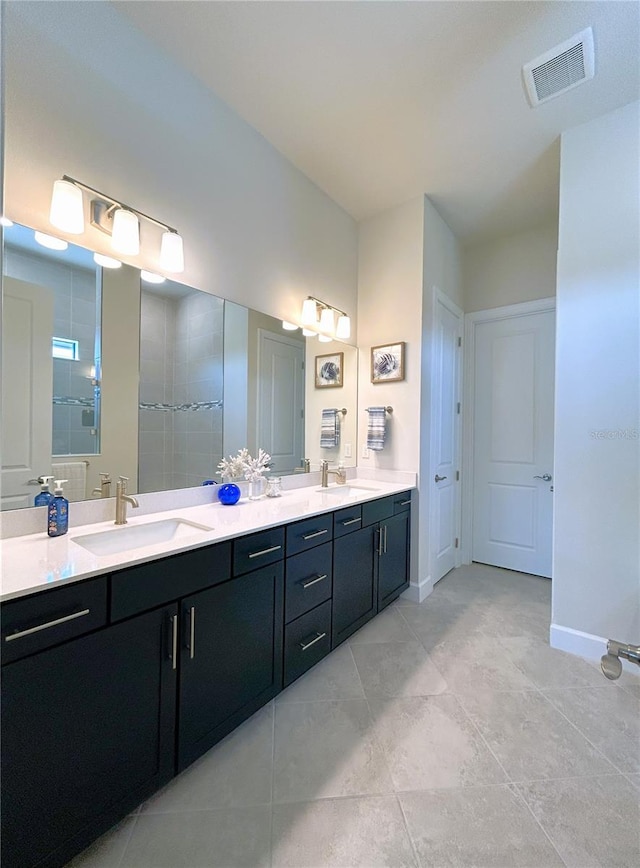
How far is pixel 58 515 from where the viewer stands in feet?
4.43

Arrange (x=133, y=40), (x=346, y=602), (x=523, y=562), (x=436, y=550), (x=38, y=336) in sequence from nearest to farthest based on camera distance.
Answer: (x=38, y=336), (x=133, y=40), (x=346, y=602), (x=436, y=550), (x=523, y=562)

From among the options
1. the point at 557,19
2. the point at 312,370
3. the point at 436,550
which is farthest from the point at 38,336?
the point at 436,550

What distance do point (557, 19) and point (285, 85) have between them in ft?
4.13

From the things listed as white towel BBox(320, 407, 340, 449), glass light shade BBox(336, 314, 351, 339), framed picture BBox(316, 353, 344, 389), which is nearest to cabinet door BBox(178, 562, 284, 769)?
white towel BBox(320, 407, 340, 449)

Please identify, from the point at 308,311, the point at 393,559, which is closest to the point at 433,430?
the point at 393,559

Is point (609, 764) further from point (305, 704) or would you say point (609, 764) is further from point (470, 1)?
point (470, 1)

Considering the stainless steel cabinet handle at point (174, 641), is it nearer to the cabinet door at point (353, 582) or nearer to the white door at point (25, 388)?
the white door at point (25, 388)

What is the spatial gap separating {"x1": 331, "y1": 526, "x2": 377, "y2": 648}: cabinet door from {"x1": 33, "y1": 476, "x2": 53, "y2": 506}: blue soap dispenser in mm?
1303

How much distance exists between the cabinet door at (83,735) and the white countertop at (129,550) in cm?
19

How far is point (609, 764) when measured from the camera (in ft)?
4.64

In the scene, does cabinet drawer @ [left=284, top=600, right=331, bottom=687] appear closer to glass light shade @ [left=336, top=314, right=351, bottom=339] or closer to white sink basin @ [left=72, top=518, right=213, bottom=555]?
white sink basin @ [left=72, top=518, right=213, bottom=555]

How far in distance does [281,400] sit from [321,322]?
705mm

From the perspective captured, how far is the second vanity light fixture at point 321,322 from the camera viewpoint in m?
2.62

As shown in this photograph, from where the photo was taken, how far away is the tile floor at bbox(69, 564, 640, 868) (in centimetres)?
111
